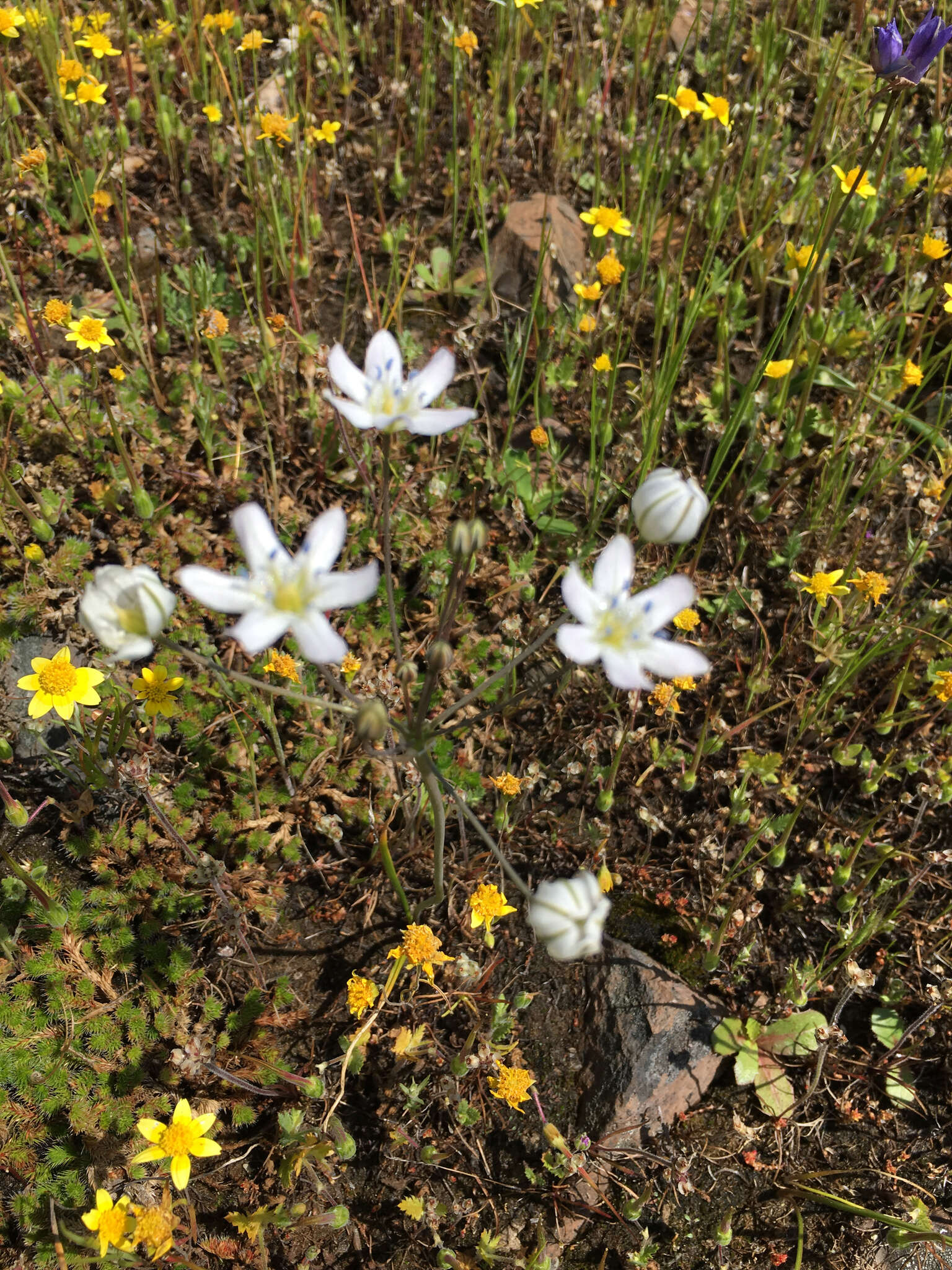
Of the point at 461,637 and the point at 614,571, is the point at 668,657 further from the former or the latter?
the point at 461,637

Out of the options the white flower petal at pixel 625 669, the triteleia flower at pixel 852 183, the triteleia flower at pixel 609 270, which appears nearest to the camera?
the white flower petal at pixel 625 669

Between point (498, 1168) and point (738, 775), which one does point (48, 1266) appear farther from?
point (738, 775)

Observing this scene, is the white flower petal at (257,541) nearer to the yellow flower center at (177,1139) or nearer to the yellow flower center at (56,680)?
the yellow flower center at (56,680)

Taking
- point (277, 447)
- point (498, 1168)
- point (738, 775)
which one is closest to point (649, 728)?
point (738, 775)

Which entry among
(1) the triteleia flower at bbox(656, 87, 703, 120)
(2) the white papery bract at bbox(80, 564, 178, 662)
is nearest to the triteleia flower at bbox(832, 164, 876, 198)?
(1) the triteleia flower at bbox(656, 87, 703, 120)

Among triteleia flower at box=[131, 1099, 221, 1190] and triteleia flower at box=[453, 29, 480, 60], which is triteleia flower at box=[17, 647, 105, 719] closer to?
triteleia flower at box=[131, 1099, 221, 1190]

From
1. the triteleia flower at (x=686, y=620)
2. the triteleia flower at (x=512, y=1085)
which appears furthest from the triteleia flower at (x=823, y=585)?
the triteleia flower at (x=512, y=1085)
